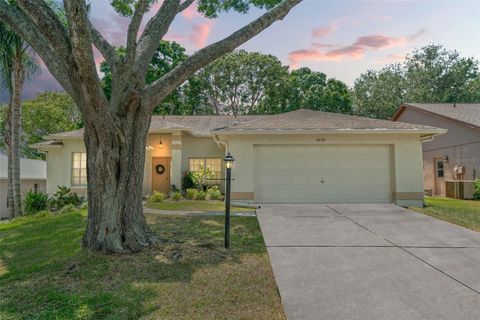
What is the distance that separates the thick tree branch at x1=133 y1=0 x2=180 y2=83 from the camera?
6.09 m

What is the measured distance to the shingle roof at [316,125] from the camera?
11164 mm

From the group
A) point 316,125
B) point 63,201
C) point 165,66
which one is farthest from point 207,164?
point 165,66

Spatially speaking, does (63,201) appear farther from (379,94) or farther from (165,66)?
(379,94)

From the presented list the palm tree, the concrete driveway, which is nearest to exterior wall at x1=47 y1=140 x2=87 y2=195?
the palm tree

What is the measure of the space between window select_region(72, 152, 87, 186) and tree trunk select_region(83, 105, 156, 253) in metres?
10.2

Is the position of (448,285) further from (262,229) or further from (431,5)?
(431,5)

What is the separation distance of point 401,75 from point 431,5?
2750 cm

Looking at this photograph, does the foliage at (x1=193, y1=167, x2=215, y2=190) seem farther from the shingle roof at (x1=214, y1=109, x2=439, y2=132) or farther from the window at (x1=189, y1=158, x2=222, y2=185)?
the shingle roof at (x1=214, y1=109, x2=439, y2=132)

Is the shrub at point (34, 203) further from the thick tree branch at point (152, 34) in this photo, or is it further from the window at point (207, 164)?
the thick tree branch at point (152, 34)

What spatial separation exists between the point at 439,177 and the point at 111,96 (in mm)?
18608

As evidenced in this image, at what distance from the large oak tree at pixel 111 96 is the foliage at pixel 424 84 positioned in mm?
29673

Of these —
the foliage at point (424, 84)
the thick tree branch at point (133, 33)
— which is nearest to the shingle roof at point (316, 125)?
the thick tree branch at point (133, 33)

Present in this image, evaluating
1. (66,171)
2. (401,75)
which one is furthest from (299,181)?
(401,75)

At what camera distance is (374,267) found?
4758 mm
